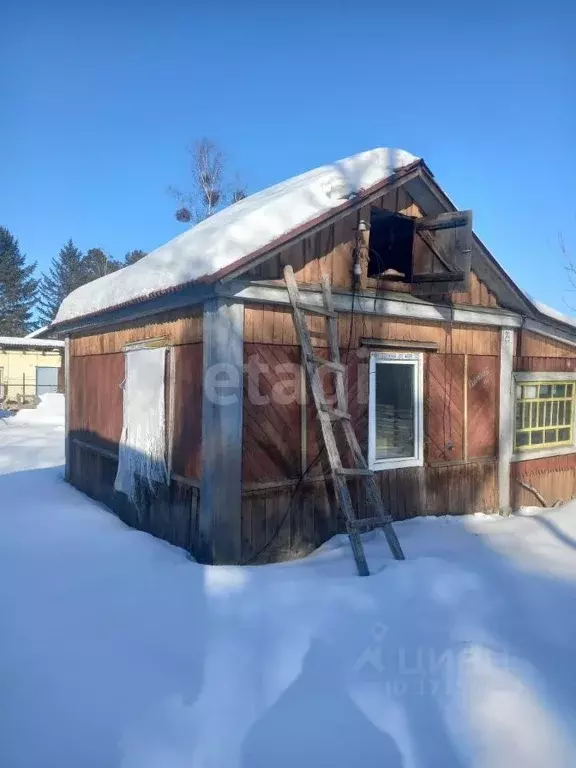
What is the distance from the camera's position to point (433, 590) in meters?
4.72

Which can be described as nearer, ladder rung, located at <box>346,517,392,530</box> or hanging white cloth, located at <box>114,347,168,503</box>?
ladder rung, located at <box>346,517,392,530</box>

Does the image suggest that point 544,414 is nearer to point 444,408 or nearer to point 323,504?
point 444,408

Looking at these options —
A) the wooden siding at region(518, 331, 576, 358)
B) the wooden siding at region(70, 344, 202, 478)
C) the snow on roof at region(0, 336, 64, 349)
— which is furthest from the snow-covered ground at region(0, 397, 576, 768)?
the snow on roof at region(0, 336, 64, 349)

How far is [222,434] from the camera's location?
521 centimetres

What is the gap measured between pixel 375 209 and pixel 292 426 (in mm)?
2757

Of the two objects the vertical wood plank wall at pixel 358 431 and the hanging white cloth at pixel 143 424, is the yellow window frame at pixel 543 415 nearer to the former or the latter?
the vertical wood plank wall at pixel 358 431

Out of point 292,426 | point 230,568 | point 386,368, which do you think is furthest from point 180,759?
point 386,368

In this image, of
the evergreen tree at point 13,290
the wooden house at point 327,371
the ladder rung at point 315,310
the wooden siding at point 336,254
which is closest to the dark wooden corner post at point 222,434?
the wooden house at point 327,371

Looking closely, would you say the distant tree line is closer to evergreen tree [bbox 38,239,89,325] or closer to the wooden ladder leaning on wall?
evergreen tree [bbox 38,239,89,325]

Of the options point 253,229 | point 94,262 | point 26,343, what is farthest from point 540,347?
point 94,262

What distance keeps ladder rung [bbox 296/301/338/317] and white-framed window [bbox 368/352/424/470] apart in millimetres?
1016

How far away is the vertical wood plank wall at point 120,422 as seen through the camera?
5.71 meters

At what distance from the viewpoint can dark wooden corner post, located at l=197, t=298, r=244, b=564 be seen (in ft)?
17.1

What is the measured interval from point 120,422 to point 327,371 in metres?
3.16
